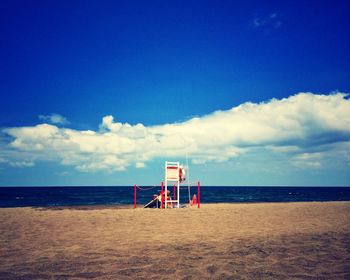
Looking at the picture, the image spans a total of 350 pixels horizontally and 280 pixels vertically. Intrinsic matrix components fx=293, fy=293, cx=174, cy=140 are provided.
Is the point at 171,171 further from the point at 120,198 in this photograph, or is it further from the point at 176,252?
the point at 120,198

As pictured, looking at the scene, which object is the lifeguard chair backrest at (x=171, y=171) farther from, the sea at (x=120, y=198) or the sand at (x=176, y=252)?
the sand at (x=176, y=252)

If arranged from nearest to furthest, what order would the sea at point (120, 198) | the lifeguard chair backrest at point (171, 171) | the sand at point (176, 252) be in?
the sand at point (176, 252) < the lifeguard chair backrest at point (171, 171) < the sea at point (120, 198)

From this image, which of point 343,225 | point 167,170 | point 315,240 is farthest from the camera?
point 167,170

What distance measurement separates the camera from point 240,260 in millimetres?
6160

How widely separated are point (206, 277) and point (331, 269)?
2.43 metres

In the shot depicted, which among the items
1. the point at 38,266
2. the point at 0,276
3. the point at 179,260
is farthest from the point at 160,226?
the point at 0,276

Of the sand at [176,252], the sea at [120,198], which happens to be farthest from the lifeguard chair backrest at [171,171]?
the sand at [176,252]

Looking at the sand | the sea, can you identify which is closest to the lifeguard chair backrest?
the sea

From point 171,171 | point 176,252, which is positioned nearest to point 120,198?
point 171,171

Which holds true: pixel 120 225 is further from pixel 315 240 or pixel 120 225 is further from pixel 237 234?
pixel 315 240

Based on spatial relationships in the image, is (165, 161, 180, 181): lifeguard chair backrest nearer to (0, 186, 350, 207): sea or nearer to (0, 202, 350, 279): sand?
(0, 186, 350, 207): sea

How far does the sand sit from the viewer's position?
17.7 ft

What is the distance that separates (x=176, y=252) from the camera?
6.96m

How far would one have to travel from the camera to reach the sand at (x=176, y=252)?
213 inches
